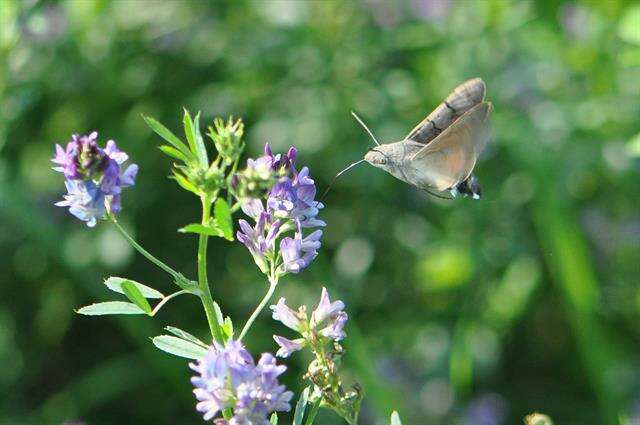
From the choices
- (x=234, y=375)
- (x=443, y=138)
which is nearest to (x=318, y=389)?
(x=234, y=375)

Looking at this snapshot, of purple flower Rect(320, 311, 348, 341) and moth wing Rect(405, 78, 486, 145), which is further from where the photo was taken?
moth wing Rect(405, 78, 486, 145)

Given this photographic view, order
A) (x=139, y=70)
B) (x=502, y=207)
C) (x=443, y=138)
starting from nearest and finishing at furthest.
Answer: (x=443, y=138), (x=502, y=207), (x=139, y=70)

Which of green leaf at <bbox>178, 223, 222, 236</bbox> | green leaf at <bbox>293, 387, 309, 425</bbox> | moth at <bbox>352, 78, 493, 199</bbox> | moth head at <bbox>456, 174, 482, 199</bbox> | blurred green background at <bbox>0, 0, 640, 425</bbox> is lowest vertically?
blurred green background at <bbox>0, 0, 640, 425</bbox>

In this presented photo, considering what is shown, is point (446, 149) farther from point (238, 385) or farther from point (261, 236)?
point (238, 385)

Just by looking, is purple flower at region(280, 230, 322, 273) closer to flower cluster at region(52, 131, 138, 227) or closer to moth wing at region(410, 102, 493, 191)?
flower cluster at region(52, 131, 138, 227)

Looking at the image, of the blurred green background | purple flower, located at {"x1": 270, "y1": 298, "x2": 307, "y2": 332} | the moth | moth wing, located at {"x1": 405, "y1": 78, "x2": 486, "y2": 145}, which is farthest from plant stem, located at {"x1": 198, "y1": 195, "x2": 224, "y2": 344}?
the blurred green background

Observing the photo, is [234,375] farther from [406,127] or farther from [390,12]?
[390,12]
